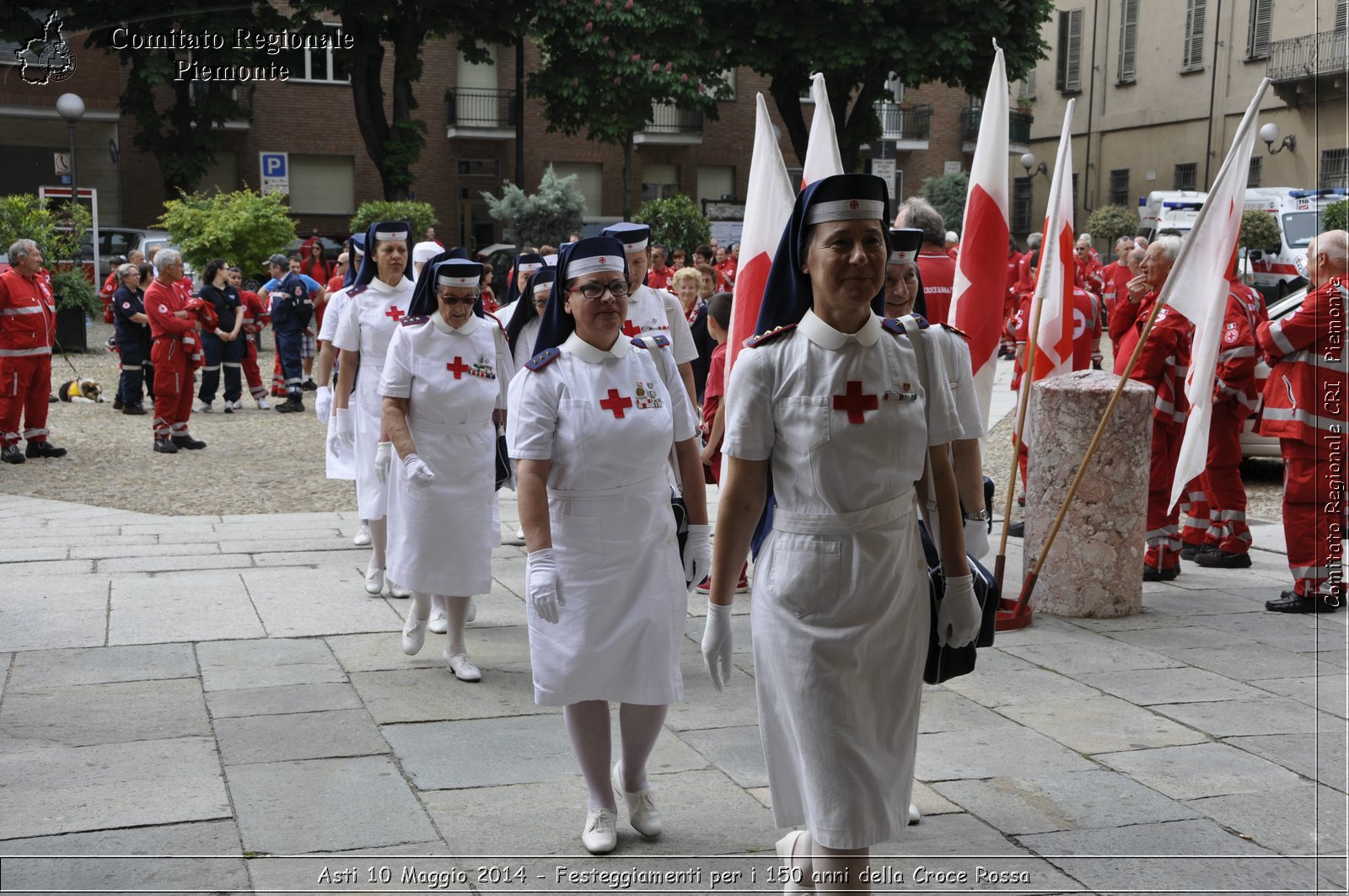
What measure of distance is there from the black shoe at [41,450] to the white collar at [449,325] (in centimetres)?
927

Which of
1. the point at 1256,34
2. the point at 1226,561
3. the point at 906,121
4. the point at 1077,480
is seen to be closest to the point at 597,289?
the point at 1077,480

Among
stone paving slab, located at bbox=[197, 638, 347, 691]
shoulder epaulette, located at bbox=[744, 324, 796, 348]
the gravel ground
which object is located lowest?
A: the gravel ground

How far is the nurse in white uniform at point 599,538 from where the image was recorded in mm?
4312

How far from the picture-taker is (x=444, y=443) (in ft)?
20.8

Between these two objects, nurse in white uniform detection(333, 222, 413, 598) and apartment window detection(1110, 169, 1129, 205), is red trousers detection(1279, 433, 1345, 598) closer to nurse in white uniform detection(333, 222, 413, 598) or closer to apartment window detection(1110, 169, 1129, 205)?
nurse in white uniform detection(333, 222, 413, 598)

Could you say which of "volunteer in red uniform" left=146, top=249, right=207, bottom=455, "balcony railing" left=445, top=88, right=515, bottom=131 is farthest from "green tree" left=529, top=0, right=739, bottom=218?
"volunteer in red uniform" left=146, top=249, right=207, bottom=455

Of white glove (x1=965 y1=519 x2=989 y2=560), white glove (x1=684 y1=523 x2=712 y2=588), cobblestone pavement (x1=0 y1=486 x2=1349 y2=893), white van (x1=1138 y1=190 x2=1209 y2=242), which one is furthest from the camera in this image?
white van (x1=1138 y1=190 x2=1209 y2=242)

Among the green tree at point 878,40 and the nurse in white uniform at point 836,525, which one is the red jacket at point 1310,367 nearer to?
the nurse in white uniform at point 836,525

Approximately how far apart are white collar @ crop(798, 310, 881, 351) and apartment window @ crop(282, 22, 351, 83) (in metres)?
34.9

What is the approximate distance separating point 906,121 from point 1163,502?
40474mm

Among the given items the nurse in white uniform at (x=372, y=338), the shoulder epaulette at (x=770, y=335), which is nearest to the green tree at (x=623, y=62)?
the nurse in white uniform at (x=372, y=338)

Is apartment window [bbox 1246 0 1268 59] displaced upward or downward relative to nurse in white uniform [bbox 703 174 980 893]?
upward

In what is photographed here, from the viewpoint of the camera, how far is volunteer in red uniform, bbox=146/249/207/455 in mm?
14430

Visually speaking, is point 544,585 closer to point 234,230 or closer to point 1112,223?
point 234,230
